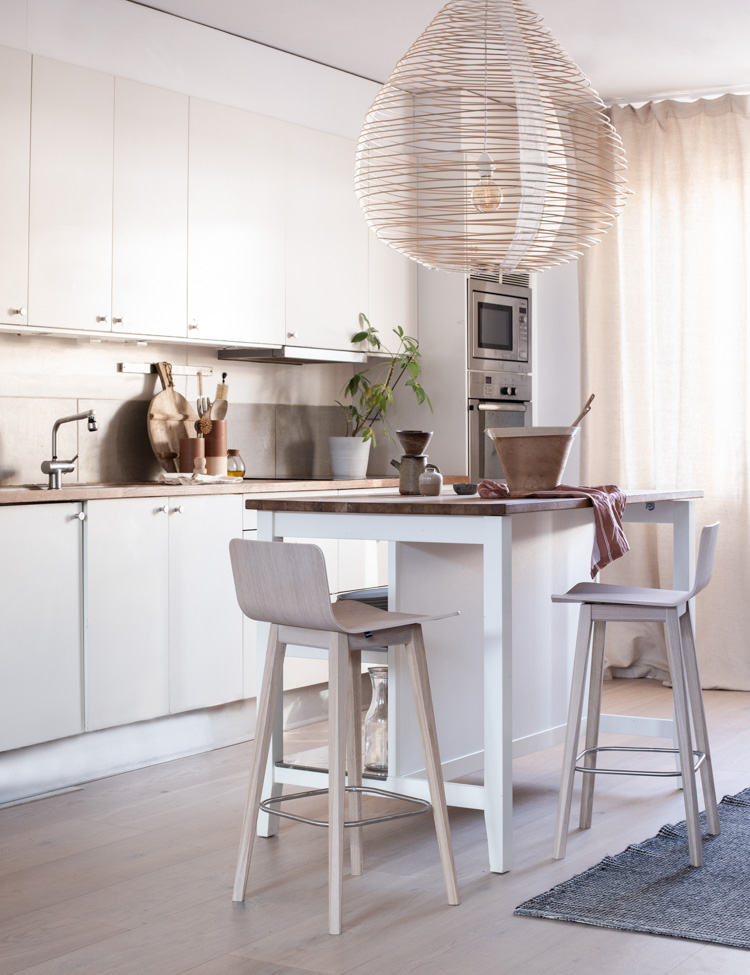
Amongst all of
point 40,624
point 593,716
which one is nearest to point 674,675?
point 593,716

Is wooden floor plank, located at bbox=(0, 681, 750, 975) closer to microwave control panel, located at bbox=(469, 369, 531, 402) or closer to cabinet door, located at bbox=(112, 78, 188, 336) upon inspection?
cabinet door, located at bbox=(112, 78, 188, 336)

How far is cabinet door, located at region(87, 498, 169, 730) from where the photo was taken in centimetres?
389

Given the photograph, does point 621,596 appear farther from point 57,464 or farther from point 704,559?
point 57,464

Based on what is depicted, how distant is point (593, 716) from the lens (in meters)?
3.38

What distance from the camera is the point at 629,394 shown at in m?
5.70

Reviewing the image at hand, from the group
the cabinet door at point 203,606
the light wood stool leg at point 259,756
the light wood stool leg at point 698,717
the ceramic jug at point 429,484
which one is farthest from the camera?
the cabinet door at point 203,606

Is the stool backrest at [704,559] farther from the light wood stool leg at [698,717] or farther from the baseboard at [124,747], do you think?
the baseboard at [124,747]

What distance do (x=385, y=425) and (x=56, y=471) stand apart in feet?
6.92

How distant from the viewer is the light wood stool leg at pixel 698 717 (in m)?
3.17

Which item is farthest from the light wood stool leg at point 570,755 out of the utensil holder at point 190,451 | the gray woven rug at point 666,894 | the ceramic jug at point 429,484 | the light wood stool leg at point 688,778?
the utensil holder at point 190,451

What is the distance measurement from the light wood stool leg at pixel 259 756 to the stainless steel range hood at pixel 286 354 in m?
2.40

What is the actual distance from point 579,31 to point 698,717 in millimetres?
2888

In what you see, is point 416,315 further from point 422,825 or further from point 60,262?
point 422,825

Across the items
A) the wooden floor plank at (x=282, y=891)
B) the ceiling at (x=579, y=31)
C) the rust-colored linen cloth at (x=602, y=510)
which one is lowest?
the wooden floor plank at (x=282, y=891)
